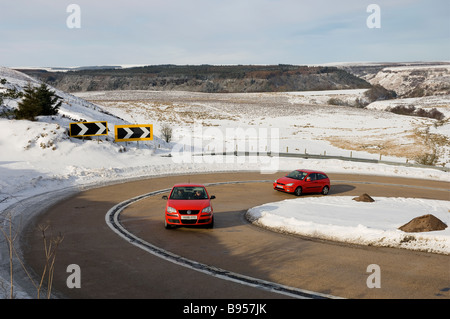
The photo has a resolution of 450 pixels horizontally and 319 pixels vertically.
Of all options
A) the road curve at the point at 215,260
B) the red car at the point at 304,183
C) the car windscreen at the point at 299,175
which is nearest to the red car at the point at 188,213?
the road curve at the point at 215,260

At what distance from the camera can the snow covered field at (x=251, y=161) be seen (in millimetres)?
14734

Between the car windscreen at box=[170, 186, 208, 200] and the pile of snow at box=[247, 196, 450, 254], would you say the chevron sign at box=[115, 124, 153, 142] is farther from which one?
the pile of snow at box=[247, 196, 450, 254]

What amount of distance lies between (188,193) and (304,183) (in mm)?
8725

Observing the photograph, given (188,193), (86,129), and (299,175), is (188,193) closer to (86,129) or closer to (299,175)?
(299,175)

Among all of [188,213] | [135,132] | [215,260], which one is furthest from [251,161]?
[215,260]

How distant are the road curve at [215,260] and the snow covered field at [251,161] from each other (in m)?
1.17

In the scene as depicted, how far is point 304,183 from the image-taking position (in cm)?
2234

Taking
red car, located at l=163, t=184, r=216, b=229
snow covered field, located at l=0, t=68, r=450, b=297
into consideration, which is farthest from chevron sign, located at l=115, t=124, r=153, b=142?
red car, located at l=163, t=184, r=216, b=229

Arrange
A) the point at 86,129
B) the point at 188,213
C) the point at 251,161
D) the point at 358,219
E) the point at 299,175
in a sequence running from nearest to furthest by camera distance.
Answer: the point at 188,213, the point at 358,219, the point at 299,175, the point at 86,129, the point at 251,161

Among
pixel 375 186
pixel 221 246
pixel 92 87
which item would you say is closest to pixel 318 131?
pixel 375 186

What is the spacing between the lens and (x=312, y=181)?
22.6m

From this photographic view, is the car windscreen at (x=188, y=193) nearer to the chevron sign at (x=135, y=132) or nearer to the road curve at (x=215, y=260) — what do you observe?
the road curve at (x=215, y=260)

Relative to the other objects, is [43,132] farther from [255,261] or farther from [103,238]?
[255,261]
